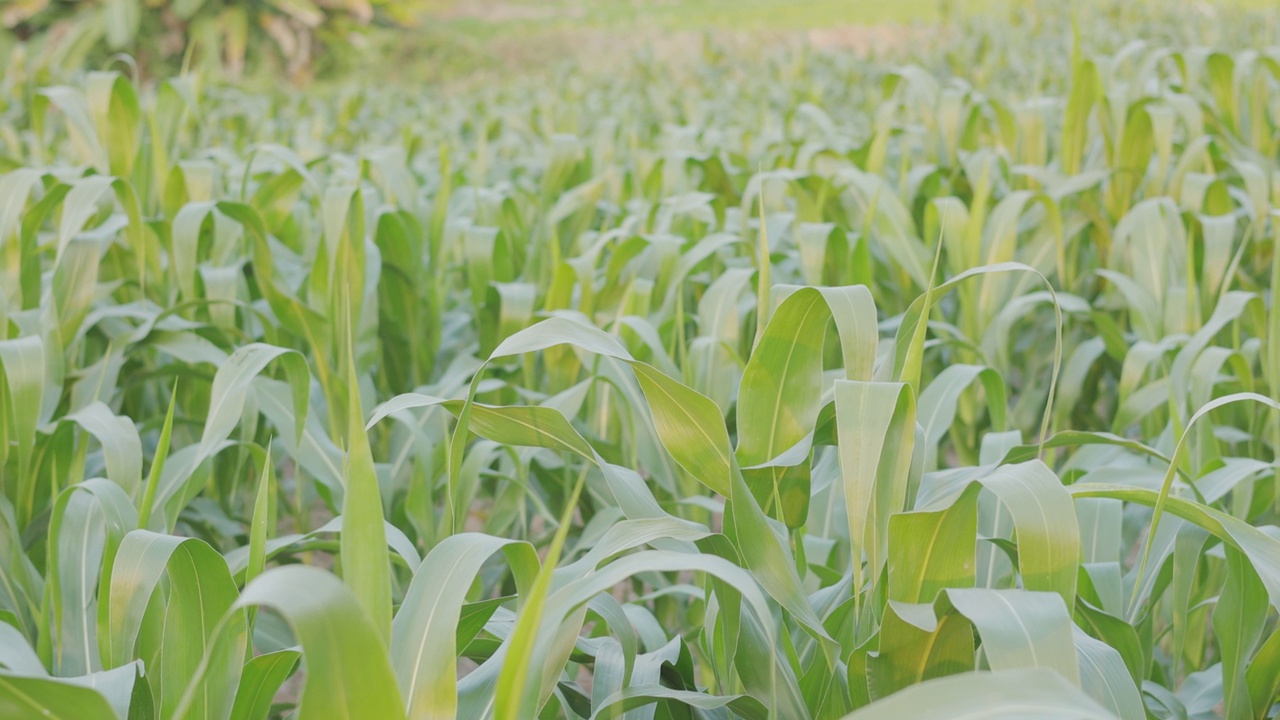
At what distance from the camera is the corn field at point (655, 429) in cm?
75

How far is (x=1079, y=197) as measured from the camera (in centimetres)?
219

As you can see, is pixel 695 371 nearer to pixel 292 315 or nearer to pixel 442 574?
pixel 292 315

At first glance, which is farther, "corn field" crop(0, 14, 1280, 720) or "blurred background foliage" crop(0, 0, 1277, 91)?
"blurred background foliage" crop(0, 0, 1277, 91)

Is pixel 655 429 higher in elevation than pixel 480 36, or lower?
lower

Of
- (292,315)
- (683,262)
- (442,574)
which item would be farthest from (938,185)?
(442,574)

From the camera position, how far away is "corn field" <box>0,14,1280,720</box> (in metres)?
0.75

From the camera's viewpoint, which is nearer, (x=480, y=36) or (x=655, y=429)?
(x=655, y=429)

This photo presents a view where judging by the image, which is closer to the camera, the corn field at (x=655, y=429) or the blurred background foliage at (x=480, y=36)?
the corn field at (x=655, y=429)

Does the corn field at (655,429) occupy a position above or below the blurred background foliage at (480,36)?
below

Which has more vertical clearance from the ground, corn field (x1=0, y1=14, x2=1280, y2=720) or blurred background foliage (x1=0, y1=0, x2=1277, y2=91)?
blurred background foliage (x1=0, y1=0, x2=1277, y2=91)

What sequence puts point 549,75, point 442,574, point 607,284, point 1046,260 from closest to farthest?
point 442,574, point 607,284, point 1046,260, point 549,75

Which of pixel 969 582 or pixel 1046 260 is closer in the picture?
pixel 969 582

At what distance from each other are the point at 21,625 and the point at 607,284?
1039 millimetres

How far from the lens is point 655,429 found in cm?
96
